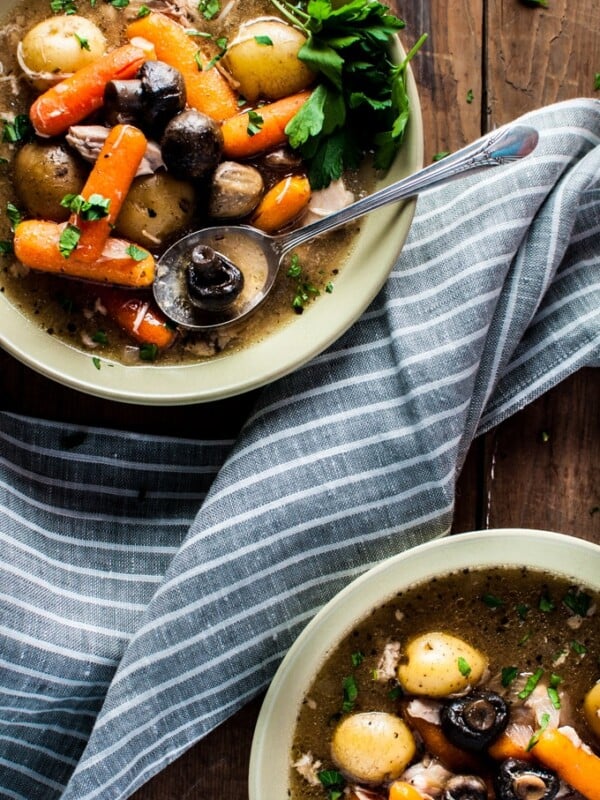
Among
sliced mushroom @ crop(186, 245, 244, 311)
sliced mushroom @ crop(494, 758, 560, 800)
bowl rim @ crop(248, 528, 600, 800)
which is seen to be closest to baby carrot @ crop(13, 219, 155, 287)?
sliced mushroom @ crop(186, 245, 244, 311)

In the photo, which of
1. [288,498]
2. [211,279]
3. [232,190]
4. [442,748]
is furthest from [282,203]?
[442,748]

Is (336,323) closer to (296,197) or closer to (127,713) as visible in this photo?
(296,197)

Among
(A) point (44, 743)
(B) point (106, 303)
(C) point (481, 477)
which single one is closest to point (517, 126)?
(C) point (481, 477)

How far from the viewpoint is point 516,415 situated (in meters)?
2.59

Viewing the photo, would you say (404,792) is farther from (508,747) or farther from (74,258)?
(74,258)

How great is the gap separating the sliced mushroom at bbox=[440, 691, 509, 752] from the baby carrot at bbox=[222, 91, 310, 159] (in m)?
1.48

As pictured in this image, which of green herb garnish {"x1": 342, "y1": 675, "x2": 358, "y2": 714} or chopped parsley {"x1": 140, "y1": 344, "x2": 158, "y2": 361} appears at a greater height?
chopped parsley {"x1": 140, "y1": 344, "x2": 158, "y2": 361}

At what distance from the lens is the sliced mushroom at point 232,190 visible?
224cm

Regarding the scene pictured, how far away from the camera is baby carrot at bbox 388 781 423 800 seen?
7.36 feet

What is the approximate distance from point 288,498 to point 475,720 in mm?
714

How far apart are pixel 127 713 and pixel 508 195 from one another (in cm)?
168

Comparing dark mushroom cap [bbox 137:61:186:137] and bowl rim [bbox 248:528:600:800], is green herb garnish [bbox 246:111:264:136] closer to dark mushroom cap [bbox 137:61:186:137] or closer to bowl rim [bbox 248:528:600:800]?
dark mushroom cap [bbox 137:61:186:137]

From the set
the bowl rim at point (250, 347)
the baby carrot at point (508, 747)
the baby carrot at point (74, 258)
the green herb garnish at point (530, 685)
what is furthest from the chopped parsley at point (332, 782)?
the baby carrot at point (74, 258)

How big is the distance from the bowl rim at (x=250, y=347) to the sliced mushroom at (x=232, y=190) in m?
0.30
